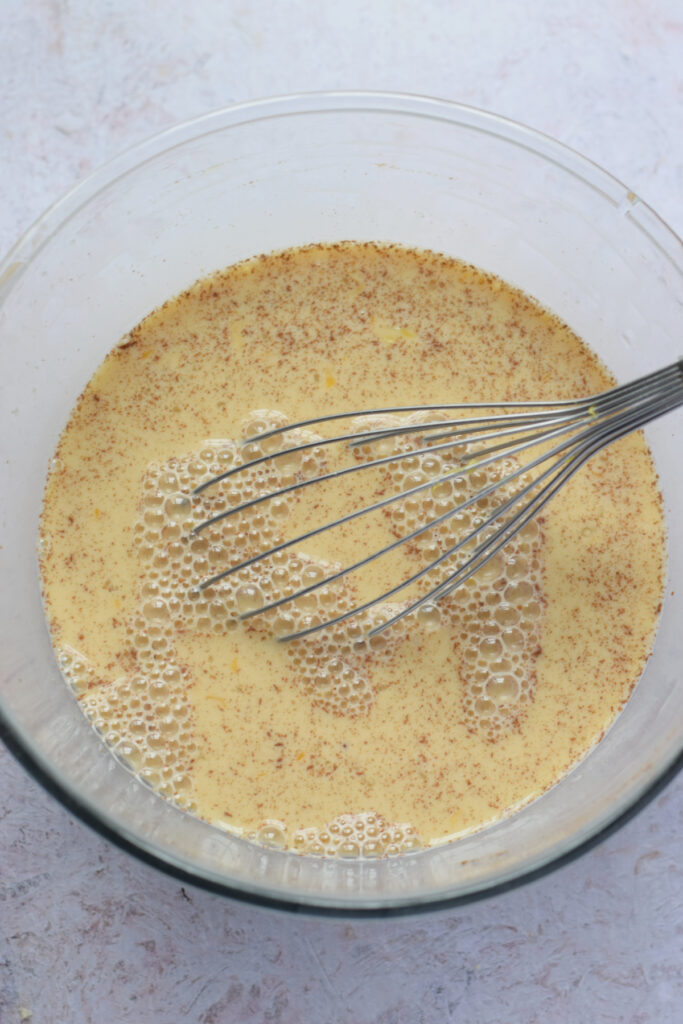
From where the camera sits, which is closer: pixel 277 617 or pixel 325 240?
pixel 277 617

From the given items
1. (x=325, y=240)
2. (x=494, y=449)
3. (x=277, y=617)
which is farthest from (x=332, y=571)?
(x=325, y=240)

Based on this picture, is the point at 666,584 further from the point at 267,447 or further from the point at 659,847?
the point at 267,447

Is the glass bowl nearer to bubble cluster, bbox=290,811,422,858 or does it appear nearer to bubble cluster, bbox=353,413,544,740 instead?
bubble cluster, bbox=290,811,422,858

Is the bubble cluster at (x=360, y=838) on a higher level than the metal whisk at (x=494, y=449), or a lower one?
lower

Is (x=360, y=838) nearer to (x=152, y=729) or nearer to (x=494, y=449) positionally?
(x=152, y=729)

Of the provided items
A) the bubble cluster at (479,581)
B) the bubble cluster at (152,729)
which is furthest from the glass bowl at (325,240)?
the bubble cluster at (479,581)

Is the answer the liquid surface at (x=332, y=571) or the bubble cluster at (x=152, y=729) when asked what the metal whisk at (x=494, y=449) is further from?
the bubble cluster at (x=152, y=729)
